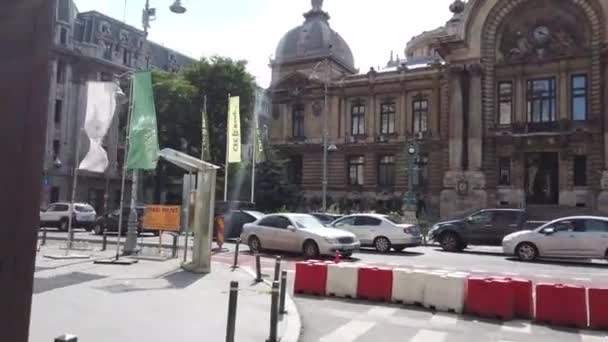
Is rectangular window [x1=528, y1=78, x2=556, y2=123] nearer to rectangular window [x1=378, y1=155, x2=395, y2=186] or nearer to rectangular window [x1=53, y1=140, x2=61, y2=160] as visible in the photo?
rectangular window [x1=378, y1=155, x2=395, y2=186]

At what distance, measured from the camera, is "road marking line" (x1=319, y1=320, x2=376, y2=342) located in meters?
8.18

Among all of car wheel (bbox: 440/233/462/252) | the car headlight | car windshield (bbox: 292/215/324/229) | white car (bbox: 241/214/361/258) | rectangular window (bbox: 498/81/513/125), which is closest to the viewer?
the car headlight

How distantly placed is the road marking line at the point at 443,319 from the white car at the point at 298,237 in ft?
29.9

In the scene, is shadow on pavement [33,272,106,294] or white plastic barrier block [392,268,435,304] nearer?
white plastic barrier block [392,268,435,304]

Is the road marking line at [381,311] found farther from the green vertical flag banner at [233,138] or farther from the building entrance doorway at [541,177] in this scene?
the building entrance doorway at [541,177]

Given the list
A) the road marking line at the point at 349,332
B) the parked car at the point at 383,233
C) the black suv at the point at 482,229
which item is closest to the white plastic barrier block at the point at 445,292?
the road marking line at the point at 349,332

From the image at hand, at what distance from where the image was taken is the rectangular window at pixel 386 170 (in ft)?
164

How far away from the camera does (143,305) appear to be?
32.2 ft

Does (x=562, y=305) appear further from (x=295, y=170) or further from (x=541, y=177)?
(x=295, y=170)

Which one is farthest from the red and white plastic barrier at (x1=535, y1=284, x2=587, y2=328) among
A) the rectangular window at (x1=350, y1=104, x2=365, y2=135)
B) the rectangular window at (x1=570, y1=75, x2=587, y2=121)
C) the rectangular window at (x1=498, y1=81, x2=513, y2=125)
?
the rectangular window at (x1=350, y1=104, x2=365, y2=135)

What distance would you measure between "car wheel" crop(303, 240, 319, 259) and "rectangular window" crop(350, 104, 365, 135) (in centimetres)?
3347

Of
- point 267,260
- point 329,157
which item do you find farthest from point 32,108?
point 329,157

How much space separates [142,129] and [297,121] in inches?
1522

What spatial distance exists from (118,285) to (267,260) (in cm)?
734
